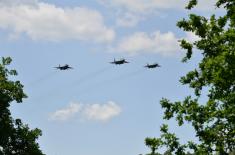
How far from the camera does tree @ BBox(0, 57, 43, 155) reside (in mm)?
41812

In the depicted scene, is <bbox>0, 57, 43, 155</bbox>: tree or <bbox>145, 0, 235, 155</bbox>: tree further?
<bbox>0, 57, 43, 155</bbox>: tree

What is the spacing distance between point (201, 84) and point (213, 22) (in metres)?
3.16

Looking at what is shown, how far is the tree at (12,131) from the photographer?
4181 centimetres

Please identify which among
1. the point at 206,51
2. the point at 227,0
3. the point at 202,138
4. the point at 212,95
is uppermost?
the point at 227,0

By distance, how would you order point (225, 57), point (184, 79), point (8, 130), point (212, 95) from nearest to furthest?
1. point (225, 57)
2. point (212, 95)
3. point (184, 79)
4. point (8, 130)

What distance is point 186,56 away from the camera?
91.4 ft

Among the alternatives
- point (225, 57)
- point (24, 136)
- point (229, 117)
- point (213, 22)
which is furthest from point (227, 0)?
point (24, 136)

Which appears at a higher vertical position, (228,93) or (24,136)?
(24,136)

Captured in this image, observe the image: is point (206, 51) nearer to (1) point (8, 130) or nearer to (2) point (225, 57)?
(2) point (225, 57)

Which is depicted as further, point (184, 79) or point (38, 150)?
point (38, 150)

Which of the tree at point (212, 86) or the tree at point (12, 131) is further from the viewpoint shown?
the tree at point (12, 131)

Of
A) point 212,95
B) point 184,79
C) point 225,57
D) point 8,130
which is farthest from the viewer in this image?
point 8,130

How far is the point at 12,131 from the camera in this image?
1666 inches

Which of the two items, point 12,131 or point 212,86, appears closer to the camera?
point 212,86
